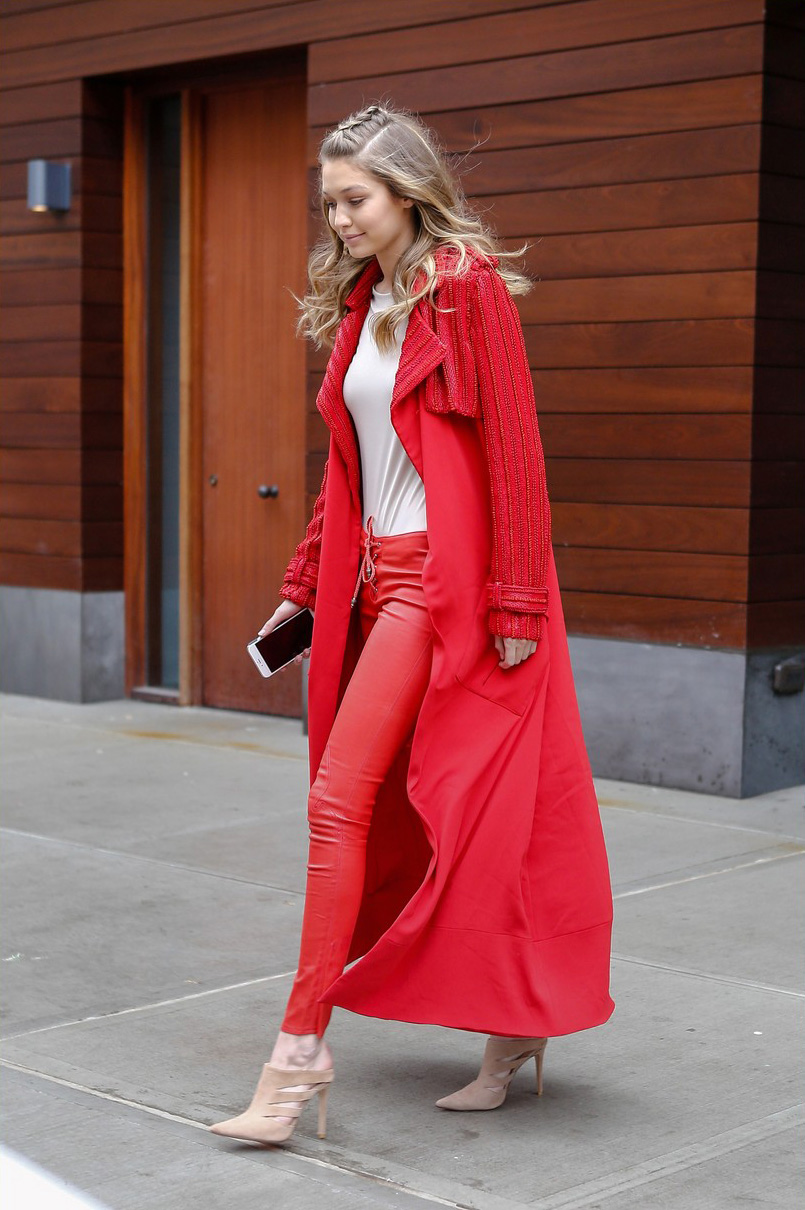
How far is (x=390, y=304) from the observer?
3.58 m

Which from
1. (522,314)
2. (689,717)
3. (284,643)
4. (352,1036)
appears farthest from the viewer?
(522,314)

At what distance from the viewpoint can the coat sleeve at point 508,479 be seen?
3414 mm

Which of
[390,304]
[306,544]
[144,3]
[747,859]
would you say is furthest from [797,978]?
[144,3]

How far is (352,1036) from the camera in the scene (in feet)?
13.3

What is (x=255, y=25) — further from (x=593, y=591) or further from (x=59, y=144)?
(x=593, y=591)

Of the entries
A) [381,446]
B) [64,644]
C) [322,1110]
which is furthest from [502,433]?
[64,644]

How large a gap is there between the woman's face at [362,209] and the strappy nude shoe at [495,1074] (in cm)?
161

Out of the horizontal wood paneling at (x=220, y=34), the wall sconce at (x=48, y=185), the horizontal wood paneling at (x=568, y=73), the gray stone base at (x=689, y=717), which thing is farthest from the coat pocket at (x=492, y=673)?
the wall sconce at (x=48, y=185)

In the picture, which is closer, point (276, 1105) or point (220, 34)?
point (276, 1105)

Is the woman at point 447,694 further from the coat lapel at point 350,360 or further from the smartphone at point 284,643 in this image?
the smartphone at point 284,643

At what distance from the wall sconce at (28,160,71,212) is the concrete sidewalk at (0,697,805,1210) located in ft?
11.9

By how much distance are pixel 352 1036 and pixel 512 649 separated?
1.15 meters

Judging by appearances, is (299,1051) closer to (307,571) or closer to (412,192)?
(307,571)

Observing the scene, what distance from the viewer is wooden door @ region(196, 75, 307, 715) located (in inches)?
334
